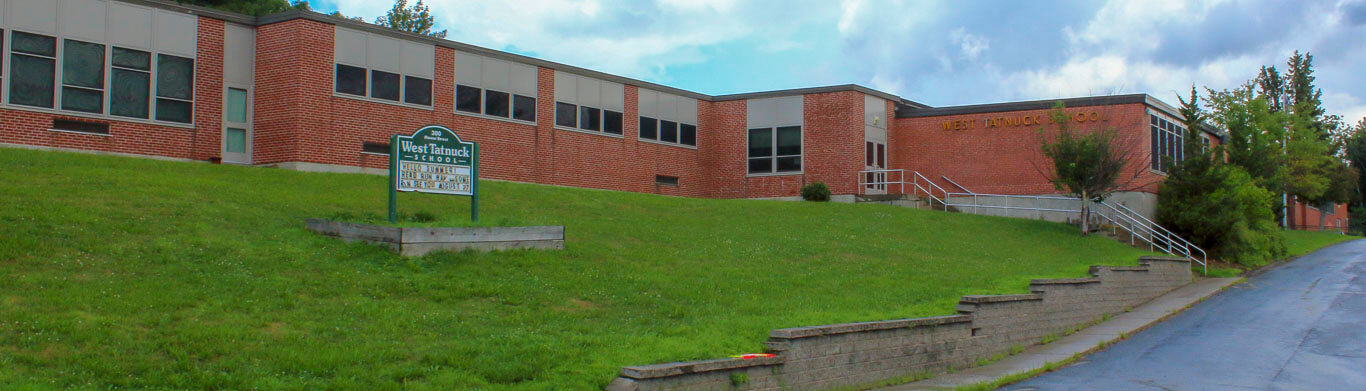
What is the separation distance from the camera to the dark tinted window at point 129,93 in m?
24.3

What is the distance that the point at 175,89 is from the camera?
25344mm

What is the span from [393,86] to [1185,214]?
22.6m

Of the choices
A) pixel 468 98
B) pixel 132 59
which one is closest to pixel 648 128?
pixel 468 98

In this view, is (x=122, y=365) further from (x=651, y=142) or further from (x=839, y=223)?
(x=651, y=142)

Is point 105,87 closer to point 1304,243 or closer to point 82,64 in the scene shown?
point 82,64

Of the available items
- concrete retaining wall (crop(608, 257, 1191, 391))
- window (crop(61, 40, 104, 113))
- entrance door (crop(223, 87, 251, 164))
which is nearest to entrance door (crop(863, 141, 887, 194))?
concrete retaining wall (crop(608, 257, 1191, 391))

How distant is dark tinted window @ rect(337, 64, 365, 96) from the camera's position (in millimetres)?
26828

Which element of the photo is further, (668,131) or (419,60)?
(668,131)

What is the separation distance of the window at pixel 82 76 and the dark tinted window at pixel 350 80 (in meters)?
5.54

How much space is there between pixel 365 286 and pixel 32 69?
54.1ft

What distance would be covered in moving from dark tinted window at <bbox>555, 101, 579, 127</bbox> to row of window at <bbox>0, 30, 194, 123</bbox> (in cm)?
1089

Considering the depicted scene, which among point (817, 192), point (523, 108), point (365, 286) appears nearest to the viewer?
point (365, 286)

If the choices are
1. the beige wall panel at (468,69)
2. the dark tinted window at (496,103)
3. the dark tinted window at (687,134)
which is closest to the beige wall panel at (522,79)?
the dark tinted window at (496,103)

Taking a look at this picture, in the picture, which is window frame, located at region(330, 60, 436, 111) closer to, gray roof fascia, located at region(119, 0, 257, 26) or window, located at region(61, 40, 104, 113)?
gray roof fascia, located at region(119, 0, 257, 26)
